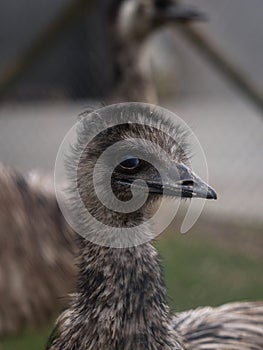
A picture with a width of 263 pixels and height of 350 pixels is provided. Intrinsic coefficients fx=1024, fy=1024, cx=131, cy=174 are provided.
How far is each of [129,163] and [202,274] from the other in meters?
2.29

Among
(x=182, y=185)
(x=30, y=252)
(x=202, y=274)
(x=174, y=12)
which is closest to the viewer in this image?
(x=182, y=185)

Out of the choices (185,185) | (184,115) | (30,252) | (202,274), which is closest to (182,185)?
(185,185)

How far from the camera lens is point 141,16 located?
4.34 metres

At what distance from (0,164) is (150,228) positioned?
1502 mm

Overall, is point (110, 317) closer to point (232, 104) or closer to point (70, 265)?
point (70, 265)

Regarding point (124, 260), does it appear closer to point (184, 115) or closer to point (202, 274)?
point (202, 274)

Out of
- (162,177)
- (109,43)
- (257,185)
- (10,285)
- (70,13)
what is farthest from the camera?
(257,185)

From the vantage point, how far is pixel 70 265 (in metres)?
3.47

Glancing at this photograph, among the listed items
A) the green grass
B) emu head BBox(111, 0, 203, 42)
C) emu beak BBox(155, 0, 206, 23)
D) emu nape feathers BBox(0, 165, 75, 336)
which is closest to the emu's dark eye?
the green grass

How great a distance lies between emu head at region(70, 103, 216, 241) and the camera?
1.88m

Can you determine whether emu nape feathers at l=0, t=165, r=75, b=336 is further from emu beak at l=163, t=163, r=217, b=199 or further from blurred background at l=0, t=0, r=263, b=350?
emu beak at l=163, t=163, r=217, b=199

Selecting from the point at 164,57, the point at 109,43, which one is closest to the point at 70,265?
the point at 109,43

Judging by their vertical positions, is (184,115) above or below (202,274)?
above

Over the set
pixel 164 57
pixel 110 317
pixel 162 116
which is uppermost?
pixel 164 57
